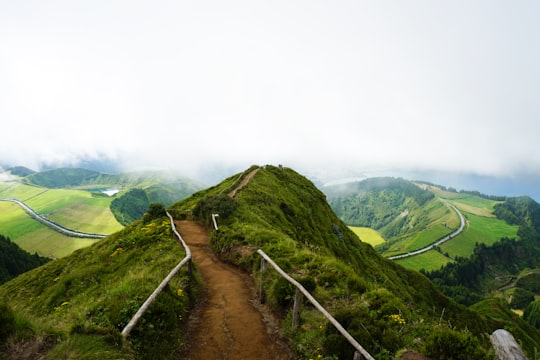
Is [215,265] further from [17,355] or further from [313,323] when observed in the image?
[17,355]

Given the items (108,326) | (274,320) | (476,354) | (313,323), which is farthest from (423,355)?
(108,326)

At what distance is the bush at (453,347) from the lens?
22.2ft

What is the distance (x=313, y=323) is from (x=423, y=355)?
12.8ft

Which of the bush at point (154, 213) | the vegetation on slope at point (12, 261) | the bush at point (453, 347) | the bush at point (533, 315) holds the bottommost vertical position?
the bush at point (533, 315)

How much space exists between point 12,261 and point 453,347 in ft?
544

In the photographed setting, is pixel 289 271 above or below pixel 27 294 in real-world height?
above

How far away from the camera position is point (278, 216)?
39.5 m

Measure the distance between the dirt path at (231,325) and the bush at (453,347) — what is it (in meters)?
4.36

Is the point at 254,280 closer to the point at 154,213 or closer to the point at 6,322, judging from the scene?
the point at 6,322

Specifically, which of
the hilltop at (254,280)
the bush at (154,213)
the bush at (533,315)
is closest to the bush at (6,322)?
the hilltop at (254,280)

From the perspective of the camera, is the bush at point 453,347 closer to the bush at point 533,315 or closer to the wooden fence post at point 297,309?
the wooden fence post at point 297,309

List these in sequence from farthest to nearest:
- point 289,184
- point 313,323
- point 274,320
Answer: point 289,184, point 274,320, point 313,323

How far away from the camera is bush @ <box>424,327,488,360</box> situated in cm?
677

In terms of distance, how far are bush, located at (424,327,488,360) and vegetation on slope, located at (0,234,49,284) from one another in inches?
5775
